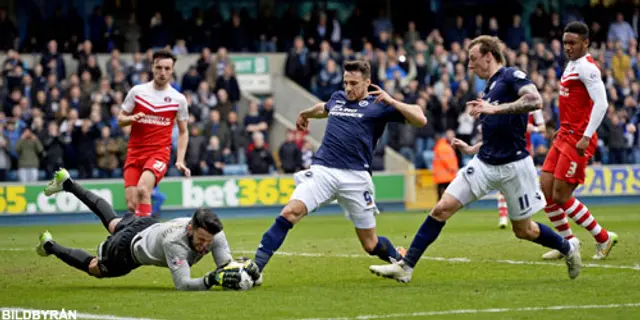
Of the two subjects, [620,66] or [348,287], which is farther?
[620,66]

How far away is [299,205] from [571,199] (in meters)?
3.97

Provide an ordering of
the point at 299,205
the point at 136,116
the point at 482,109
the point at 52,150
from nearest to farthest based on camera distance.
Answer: the point at 482,109 < the point at 299,205 < the point at 136,116 < the point at 52,150

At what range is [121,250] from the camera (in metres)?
11.3

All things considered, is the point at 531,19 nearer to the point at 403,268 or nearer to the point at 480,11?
the point at 480,11

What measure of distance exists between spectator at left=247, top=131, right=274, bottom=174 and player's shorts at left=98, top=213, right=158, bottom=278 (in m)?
16.2

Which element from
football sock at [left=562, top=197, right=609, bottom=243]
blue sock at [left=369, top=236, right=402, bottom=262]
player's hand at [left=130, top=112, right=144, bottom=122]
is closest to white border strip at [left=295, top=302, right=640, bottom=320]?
blue sock at [left=369, top=236, right=402, bottom=262]

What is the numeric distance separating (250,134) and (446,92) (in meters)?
5.06

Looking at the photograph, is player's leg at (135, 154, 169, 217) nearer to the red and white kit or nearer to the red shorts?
the red and white kit

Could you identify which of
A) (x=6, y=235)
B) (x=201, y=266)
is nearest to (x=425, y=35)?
(x=6, y=235)

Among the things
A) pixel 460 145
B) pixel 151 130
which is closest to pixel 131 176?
pixel 151 130

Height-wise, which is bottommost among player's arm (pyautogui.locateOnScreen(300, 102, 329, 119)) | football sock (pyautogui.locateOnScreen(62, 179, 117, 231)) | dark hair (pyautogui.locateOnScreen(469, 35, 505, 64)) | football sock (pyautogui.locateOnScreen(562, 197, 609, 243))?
football sock (pyautogui.locateOnScreen(562, 197, 609, 243))

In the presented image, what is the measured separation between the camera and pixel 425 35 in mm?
34781

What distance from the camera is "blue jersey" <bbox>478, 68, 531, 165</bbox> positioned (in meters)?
11.4

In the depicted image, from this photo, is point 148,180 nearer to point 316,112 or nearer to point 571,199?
point 316,112
